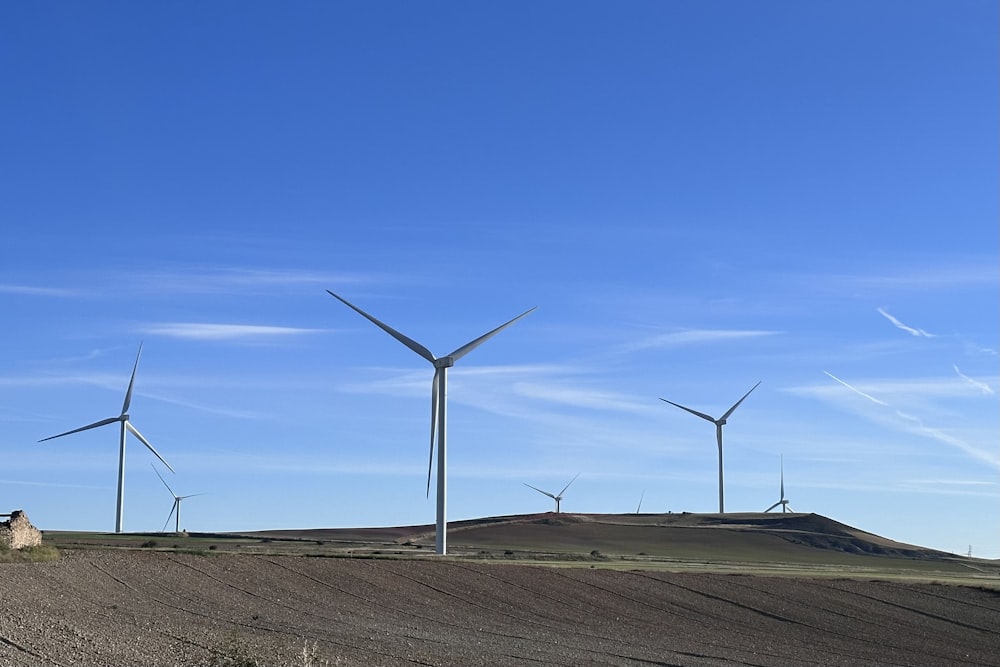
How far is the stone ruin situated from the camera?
196 ft

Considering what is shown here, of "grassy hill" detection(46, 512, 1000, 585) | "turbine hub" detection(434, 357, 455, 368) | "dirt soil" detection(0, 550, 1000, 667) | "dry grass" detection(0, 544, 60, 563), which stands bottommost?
"dirt soil" detection(0, 550, 1000, 667)

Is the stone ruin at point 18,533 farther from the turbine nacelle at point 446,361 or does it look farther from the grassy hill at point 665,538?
the grassy hill at point 665,538

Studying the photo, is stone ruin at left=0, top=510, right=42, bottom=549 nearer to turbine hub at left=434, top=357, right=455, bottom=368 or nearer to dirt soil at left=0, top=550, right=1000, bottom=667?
dirt soil at left=0, top=550, right=1000, bottom=667

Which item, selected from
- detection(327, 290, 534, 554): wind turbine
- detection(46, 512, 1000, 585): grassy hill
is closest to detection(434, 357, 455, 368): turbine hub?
→ detection(327, 290, 534, 554): wind turbine

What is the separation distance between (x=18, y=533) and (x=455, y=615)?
93.1ft

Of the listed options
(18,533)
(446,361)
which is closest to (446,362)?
(446,361)

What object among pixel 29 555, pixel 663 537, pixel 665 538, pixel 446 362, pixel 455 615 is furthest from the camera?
pixel 663 537

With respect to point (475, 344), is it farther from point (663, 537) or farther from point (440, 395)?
point (663, 537)

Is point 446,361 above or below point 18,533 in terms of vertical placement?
above

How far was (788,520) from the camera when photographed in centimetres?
16312

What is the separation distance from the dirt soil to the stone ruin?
2188mm

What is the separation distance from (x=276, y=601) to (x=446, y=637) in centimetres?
1117

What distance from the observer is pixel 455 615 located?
45.0 meters

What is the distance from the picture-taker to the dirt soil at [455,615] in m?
33.3
